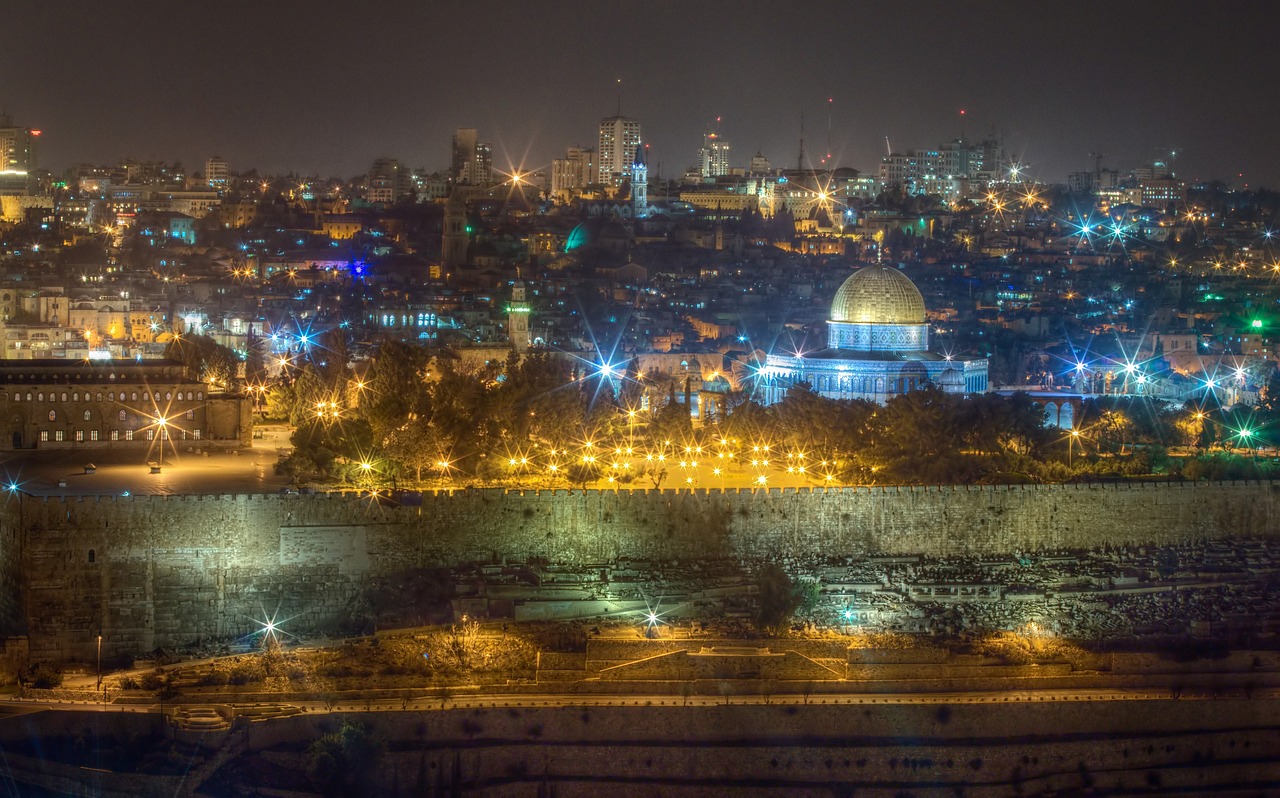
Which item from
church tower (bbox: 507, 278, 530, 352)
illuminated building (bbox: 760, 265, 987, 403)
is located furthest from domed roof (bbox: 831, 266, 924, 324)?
church tower (bbox: 507, 278, 530, 352)

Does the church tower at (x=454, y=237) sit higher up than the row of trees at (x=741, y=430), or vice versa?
the church tower at (x=454, y=237)

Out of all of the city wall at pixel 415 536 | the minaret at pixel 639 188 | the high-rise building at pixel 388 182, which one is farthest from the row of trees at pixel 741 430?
the high-rise building at pixel 388 182

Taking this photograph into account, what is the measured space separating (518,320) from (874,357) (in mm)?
14191

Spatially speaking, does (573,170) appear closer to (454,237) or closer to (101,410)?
(454,237)

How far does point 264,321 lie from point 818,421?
2562 centimetres

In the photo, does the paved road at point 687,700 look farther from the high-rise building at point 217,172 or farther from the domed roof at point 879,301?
the high-rise building at point 217,172

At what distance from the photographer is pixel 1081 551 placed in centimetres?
3142

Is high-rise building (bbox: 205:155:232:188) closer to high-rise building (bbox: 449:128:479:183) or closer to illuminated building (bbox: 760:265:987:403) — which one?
high-rise building (bbox: 449:128:479:183)

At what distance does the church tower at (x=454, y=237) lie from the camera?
241 ft

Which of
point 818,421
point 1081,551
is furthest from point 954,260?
point 1081,551

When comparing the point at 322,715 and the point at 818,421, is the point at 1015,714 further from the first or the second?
the point at 818,421

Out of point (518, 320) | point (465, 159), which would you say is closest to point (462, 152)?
point (465, 159)

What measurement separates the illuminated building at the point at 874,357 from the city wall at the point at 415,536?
11.3 meters

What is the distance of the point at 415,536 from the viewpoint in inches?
1146
